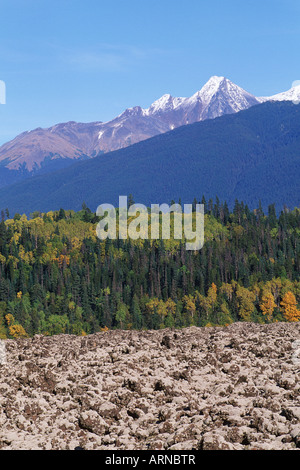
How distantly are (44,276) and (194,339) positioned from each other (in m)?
145

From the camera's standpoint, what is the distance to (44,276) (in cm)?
16525

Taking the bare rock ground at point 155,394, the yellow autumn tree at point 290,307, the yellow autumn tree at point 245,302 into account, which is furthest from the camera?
the yellow autumn tree at point 245,302

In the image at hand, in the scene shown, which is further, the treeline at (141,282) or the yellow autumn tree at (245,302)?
the yellow autumn tree at (245,302)

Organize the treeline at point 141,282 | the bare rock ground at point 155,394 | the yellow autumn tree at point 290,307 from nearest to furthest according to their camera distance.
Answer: the bare rock ground at point 155,394
the yellow autumn tree at point 290,307
the treeline at point 141,282

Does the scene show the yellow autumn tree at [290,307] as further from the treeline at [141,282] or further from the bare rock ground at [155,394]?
the bare rock ground at [155,394]

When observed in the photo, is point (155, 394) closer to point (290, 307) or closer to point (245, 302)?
point (290, 307)

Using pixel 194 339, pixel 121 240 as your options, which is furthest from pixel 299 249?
pixel 194 339

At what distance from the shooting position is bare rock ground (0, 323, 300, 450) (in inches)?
609

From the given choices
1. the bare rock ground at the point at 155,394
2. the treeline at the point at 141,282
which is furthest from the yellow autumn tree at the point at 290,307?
the bare rock ground at the point at 155,394

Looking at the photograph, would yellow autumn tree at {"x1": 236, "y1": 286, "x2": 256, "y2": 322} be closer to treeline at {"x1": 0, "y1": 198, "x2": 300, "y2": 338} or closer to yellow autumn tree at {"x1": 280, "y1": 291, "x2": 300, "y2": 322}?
treeline at {"x1": 0, "y1": 198, "x2": 300, "y2": 338}

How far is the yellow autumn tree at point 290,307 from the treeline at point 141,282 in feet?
0.77

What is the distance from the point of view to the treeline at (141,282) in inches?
5295

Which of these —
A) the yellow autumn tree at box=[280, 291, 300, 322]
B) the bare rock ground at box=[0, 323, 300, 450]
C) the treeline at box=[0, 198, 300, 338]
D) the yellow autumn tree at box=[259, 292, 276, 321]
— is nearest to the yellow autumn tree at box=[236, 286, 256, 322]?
the treeline at box=[0, 198, 300, 338]
